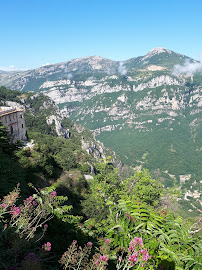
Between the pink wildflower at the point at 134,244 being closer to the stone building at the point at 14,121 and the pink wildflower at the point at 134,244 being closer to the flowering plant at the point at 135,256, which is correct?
the flowering plant at the point at 135,256

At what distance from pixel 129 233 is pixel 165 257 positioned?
36.1 inches

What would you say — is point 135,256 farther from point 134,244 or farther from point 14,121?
point 14,121

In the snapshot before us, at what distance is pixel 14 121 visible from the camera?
3600cm

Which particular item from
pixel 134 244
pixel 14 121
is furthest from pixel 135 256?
pixel 14 121

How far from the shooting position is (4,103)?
9375 cm

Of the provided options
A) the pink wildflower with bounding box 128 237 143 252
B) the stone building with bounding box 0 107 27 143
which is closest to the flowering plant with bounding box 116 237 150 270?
the pink wildflower with bounding box 128 237 143 252

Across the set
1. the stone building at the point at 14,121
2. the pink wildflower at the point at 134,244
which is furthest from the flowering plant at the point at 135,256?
the stone building at the point at 14,121

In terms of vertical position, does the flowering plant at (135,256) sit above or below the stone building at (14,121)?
above

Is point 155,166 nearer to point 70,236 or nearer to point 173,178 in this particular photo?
point 173,178

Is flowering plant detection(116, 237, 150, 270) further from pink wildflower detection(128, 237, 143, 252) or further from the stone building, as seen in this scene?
the stone building

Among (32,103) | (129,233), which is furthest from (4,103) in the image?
(129,233)

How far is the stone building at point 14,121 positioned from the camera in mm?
33344

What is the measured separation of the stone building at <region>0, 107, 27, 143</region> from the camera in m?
33.3

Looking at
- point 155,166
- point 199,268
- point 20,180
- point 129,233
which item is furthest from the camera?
point 155,166
